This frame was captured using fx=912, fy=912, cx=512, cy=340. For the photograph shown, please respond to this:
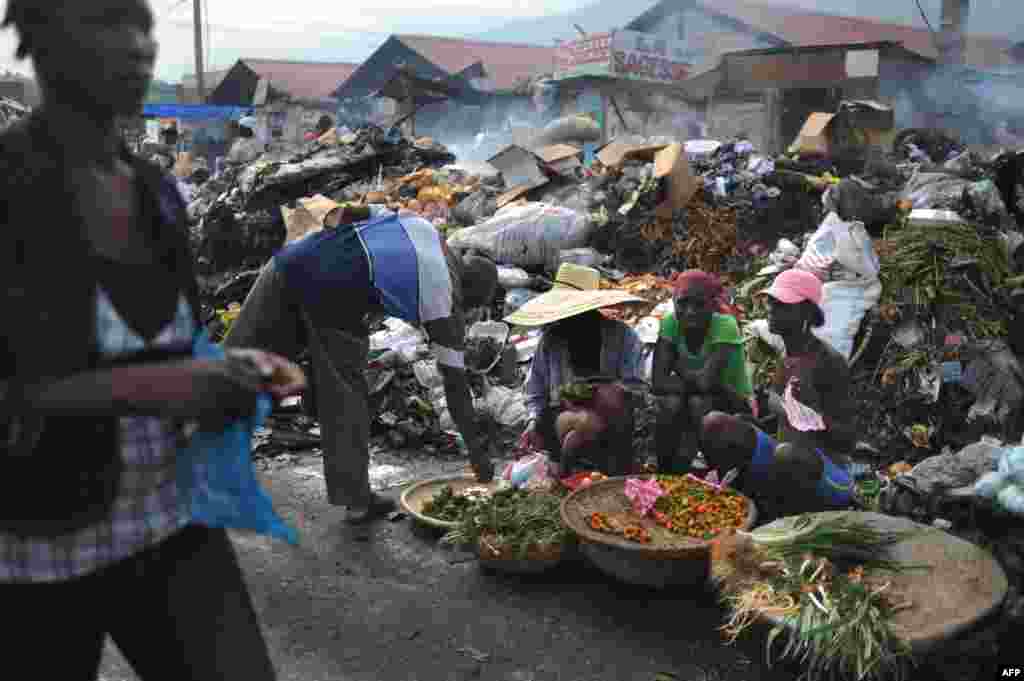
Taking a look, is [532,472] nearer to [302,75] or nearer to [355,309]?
[355,309]

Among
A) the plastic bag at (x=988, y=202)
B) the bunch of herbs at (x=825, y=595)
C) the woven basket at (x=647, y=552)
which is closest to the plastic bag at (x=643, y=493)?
the woven basket at (x=647, y=552)

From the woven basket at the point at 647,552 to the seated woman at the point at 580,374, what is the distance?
2.02 feet

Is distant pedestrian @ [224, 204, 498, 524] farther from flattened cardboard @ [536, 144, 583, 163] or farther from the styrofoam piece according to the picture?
flattened cardboard @ [536, 144, 583, 163]

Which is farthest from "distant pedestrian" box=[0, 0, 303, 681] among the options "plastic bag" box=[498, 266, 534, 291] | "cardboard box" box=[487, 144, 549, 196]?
"cardboard box" box=[487, 144, 549, 196]

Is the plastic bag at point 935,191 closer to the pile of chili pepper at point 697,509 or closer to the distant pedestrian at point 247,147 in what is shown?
the pile of chili pepper at point 697,509

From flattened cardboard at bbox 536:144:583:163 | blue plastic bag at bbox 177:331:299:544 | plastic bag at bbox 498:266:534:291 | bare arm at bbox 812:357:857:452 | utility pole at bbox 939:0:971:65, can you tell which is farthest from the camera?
utility pole at bbox 939:0:971:65

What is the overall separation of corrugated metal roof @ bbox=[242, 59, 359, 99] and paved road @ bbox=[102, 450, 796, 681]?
31.7 m

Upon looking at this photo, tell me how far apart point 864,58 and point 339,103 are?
18413 mm

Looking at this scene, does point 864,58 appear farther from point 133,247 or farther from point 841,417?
point 133,247

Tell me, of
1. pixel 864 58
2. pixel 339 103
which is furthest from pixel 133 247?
pixel 339 103

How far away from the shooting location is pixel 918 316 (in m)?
5.74

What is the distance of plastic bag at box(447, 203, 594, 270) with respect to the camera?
8312mm

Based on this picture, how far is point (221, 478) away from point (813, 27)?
27431mm

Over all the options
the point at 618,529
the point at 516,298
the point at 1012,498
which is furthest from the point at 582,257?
the point at 1012,498
